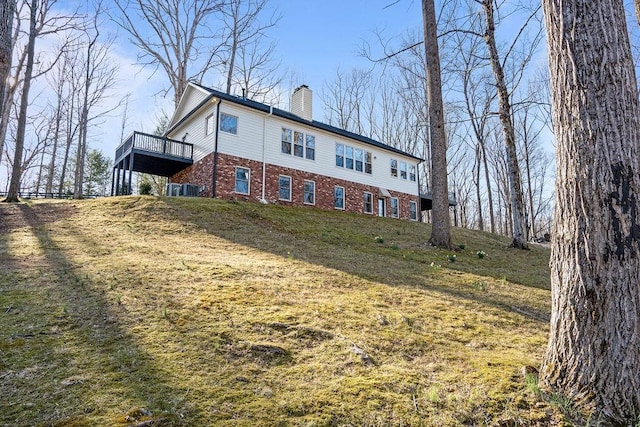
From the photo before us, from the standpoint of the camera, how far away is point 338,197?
1931 centimetres

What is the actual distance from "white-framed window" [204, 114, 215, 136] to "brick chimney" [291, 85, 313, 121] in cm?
→ 490

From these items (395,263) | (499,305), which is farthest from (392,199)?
(499,305)

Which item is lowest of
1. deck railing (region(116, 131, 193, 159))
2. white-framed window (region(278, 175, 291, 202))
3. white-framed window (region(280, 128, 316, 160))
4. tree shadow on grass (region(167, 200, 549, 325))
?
tree shadow on grass (region(167, 200, 549, 325))

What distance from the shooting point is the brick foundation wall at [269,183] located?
50.6 feet

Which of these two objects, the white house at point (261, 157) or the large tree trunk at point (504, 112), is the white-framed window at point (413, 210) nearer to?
→ the white house at point (261, 157)

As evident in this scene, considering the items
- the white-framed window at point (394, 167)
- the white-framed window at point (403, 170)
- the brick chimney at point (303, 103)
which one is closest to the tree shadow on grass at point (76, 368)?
the brick chimney at point (303, 103)

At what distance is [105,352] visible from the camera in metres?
2.89

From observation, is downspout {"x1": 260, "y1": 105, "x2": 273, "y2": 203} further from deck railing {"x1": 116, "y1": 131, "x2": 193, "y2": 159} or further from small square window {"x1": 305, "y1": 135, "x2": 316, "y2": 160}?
deck railing {"x1": 116, "y1": 131, "x2": 193, "y2": 159}

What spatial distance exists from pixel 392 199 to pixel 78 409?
20761mm

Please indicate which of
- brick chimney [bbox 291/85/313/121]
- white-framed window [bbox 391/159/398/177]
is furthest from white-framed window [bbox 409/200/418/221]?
brick chimney [bbox 291/85/313/121]

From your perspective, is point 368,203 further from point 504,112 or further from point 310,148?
point 504,112

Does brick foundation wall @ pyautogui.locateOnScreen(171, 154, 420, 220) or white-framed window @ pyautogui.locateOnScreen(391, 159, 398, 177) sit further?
white-framed window @ pyautogui.locateOnScreen(391, 159, 398, 177)

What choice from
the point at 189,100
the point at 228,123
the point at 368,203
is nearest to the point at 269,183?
the point at 228,123

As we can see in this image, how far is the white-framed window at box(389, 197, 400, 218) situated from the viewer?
21906 mm
